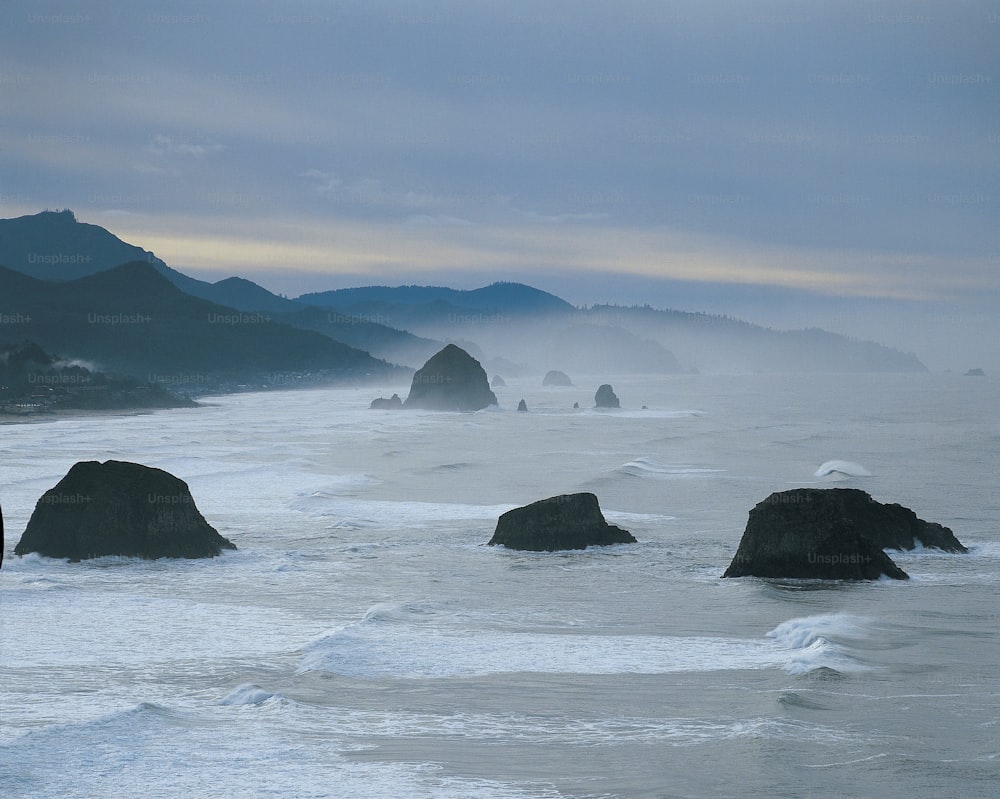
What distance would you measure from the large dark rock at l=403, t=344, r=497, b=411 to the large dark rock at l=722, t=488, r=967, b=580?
99.7 m

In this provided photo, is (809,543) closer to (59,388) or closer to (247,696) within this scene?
(247,696)

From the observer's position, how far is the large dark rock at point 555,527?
26984 millimetres

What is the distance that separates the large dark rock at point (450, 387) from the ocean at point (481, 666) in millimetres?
86795

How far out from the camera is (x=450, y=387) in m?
126

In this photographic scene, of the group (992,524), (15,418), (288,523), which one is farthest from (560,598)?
(15,418)

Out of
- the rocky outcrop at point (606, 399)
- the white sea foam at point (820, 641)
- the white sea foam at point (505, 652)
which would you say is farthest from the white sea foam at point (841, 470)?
the rocky outcrop at point (606, 399)

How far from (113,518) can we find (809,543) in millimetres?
14639

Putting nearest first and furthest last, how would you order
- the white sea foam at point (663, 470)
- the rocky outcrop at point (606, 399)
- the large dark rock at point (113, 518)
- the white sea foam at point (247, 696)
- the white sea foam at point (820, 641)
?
the white sea foam at point (247, 696)
the white sea foam at point (820, 641)
the large dark rock at point (113, 518)
the white sea foam at point (663, 470)
the rocky outcrop at point (606, 399)

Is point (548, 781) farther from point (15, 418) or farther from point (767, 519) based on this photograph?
point (15, 418)

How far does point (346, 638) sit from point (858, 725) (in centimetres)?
764

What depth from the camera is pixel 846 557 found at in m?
22.9

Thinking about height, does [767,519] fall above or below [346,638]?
above

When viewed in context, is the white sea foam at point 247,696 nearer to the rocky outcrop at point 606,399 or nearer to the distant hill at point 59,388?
the distant hill at point 59,388

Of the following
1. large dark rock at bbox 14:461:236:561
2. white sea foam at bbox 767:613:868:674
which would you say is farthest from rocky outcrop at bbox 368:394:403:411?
white sea foam at bbox 767:613:868:674
